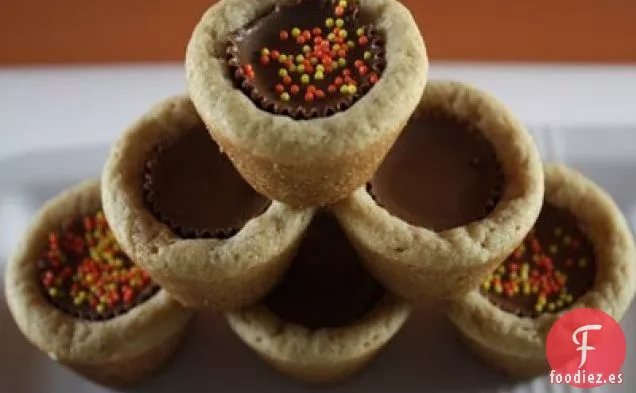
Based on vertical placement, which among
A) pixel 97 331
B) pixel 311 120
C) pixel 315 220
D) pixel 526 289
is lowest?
pixel 526 289

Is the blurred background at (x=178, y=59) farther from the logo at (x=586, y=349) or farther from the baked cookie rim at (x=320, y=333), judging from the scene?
the baked cookie rim at (x=320, y=333)

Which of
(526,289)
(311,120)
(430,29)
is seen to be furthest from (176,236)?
(430,29)

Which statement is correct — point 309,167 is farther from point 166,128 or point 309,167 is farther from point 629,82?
point 629,82

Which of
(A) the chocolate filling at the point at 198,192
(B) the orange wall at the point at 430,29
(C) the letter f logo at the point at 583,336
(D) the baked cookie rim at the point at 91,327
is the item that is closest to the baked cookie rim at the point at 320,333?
(D) the baked cookie rim at the point at 91,327

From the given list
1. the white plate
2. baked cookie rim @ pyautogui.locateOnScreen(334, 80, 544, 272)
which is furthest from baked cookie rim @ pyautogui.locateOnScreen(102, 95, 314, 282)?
the white plate

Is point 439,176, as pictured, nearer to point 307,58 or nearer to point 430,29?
point 307,58

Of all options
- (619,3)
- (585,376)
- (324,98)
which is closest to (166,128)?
(324,98)

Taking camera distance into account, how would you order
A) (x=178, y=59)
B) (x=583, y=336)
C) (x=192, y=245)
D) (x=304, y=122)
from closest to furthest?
(x=304, y=122)
(x=192, y=245)
(x=583, y=336)
(x=178, y=59)
